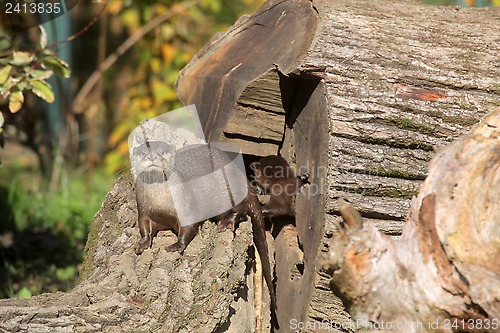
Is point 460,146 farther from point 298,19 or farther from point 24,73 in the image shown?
point 24,73

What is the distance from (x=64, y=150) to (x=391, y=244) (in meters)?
4.68

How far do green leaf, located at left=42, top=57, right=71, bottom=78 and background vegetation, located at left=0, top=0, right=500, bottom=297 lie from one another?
0.53m

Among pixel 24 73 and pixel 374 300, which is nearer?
pixel 374 300

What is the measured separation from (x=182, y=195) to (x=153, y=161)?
20cm

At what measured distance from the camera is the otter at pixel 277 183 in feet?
9.62

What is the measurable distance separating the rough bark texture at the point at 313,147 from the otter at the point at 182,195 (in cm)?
6

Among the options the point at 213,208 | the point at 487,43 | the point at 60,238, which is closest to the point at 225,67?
the point at 213,208

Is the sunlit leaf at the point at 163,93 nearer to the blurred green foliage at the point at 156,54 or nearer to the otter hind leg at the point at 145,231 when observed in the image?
the blurred green foliage at the point at 156,54

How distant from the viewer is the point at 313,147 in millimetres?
2633

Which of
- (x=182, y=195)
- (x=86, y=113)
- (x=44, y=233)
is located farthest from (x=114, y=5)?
(x=182, y=195)

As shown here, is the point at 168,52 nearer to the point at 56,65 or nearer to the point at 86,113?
the point at 86,113

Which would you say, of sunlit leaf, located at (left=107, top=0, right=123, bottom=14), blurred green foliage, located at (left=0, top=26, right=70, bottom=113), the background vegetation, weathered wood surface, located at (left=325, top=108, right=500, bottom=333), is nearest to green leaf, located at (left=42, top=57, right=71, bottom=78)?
blurred green foliage, located at (left=0, top=26, right=70, bottom=113)

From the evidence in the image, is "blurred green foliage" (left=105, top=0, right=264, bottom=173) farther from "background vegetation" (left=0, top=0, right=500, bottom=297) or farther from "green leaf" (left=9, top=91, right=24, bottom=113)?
"green leaf" (left=9, top=91, right=24, bottom=113)

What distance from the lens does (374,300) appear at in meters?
1.90
